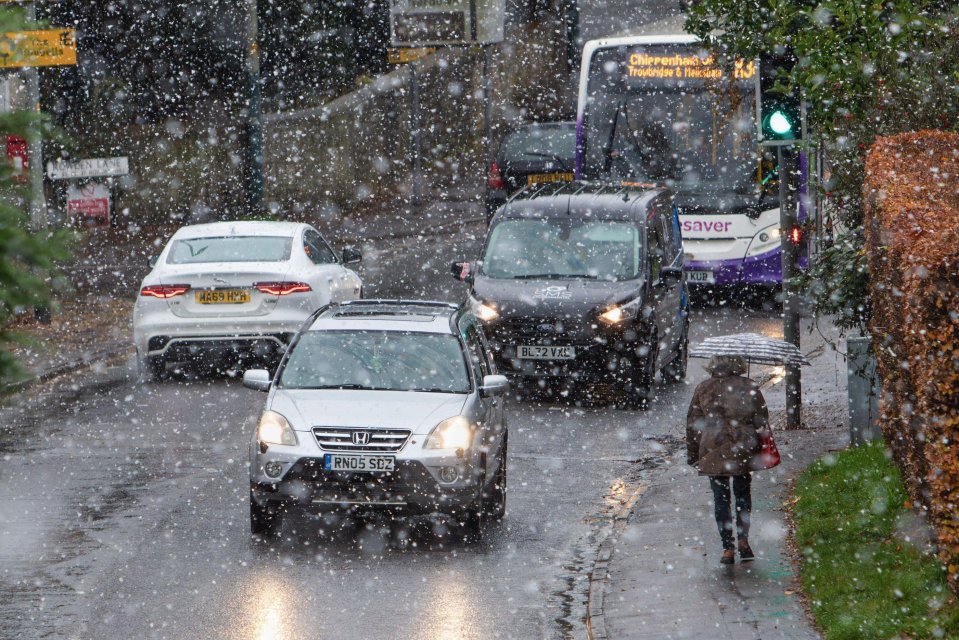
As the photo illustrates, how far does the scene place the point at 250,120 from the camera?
80.0 feet

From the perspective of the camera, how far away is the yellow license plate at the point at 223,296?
16.2 meters

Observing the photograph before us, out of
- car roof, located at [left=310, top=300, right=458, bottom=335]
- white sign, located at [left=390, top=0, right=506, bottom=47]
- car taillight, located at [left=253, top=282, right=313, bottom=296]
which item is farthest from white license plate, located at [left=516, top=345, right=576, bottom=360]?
white sign, located at [left=390, top=0, right=506, bottom=47]

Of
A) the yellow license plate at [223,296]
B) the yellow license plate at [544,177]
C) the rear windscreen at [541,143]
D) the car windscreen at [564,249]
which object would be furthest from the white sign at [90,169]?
the rear windscreen at [541,143]

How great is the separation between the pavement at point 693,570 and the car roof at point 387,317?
1.99m

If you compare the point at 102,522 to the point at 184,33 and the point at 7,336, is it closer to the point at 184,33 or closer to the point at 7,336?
the point at 7,336

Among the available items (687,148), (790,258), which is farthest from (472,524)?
(687,148)

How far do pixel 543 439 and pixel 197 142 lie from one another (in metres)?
19.8

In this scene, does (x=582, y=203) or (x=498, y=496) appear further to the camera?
(x=582, y=203)

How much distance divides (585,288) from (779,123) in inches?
127

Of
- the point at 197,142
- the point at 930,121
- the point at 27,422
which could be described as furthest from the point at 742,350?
the point at 197,142

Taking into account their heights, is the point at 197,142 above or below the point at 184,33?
below

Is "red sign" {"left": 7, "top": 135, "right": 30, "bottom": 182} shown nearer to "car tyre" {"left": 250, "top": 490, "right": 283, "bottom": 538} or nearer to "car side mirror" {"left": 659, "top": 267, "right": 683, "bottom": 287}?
"car tyre" {"left": 250, "top": 490, "right": 283, "bottom": 538}

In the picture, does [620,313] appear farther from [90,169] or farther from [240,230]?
[90,169]

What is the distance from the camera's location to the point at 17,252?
3.83 m
